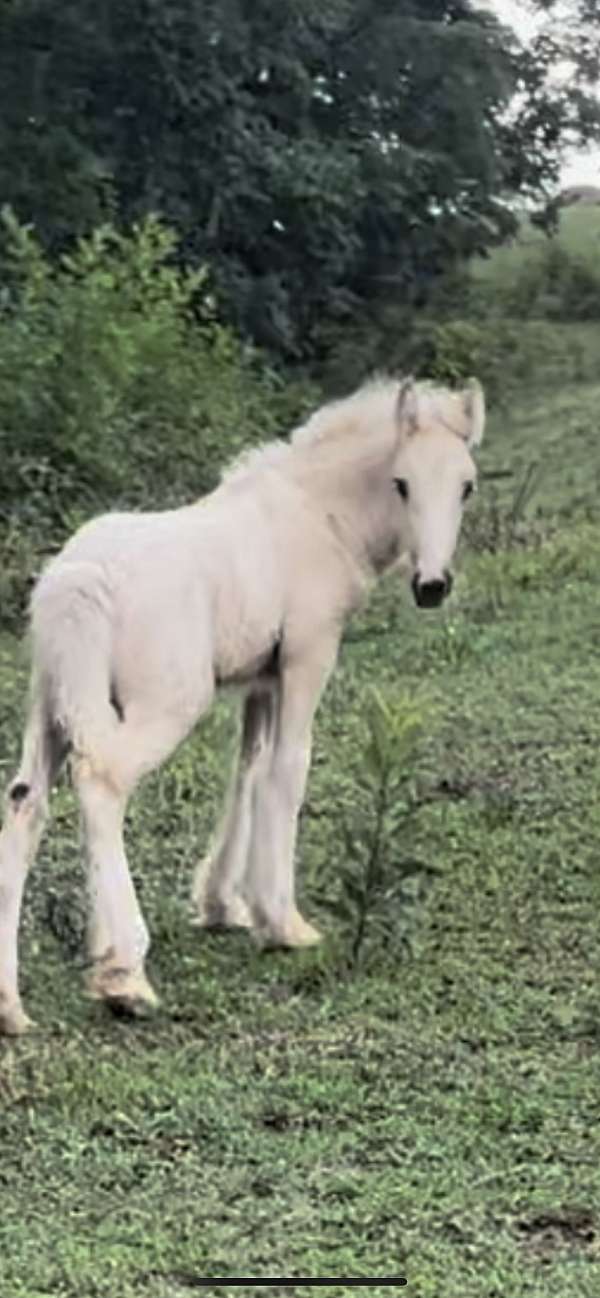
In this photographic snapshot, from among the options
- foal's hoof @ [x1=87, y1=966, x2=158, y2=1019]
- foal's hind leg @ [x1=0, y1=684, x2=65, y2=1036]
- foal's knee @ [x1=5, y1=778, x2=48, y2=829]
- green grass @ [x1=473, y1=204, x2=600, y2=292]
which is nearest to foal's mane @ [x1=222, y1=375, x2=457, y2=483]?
foal's hind leg @ [x1=0, y1=684, x2=65, y2=1036]

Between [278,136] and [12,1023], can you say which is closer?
[12,1023]

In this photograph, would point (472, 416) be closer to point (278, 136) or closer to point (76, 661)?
point (76, 661)

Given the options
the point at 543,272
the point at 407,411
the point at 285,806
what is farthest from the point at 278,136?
the point at 285,806

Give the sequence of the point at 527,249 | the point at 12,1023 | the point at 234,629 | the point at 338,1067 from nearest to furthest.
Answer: the point at 338,1067
the point at 12,1023
the point at 234,629
the point at 527,249

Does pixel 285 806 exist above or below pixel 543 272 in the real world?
below

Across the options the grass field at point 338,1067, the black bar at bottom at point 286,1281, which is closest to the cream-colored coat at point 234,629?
the grass field at point 338,1067

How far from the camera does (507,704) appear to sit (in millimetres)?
10219

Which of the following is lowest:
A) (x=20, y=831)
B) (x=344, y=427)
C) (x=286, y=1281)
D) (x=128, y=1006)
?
(x=286, y=1281)

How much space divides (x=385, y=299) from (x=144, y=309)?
1288 centimetres

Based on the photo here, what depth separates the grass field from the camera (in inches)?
168

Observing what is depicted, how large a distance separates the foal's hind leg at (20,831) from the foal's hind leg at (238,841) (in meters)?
0.86

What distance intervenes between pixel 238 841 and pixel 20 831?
3.31ft

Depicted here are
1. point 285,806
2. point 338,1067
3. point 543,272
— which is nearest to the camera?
point 338,1067

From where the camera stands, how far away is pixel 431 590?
636 centimetres
